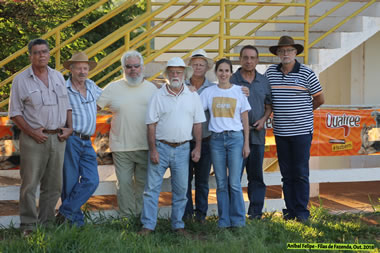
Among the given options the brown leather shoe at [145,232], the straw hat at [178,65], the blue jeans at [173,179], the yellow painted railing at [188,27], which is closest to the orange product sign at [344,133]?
the yellow painted railing at [188,27]

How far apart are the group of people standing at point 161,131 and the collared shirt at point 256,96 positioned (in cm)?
1

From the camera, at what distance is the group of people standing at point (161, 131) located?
19.7ft

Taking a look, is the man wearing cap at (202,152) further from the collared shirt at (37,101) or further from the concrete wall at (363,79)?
the concrete wall at (363,79)

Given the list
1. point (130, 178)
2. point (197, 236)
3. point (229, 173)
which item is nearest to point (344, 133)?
point (229, 173)

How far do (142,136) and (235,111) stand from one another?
104 centimetres

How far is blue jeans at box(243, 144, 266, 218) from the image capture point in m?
6.82

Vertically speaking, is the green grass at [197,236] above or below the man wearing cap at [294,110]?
below

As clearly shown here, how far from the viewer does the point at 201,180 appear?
6.75 meters

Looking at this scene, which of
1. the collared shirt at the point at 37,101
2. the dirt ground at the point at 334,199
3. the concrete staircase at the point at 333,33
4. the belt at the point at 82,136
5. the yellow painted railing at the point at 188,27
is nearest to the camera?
the collared shirt at the point at 37,101

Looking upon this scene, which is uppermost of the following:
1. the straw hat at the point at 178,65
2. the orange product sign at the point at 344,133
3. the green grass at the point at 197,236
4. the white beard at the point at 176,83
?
the straw hat at the point at 178,65

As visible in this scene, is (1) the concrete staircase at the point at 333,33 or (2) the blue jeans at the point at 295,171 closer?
(2) the blue jeans at the point at 295,171

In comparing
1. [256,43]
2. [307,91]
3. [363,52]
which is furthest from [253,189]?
[363,52]

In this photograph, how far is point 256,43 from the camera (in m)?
9.17

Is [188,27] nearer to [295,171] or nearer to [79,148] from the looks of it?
[295,171]
